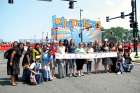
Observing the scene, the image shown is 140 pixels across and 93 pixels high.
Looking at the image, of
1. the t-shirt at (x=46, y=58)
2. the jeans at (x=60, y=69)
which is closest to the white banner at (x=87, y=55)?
the jeans at (x=60, y=69)

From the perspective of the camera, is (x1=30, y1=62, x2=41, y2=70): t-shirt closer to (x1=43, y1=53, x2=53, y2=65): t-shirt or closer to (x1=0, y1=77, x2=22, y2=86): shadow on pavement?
(x1=43, y1=53, x2=53, y2=65): t-shirt

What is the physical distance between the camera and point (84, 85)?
1459cm

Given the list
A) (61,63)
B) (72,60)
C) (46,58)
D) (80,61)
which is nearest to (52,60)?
(46,58)

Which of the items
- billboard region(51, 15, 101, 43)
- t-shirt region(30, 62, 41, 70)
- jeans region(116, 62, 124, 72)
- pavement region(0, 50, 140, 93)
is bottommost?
pavement region(0, 50, 140, 93)

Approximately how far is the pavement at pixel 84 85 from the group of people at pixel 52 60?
18.1 inches

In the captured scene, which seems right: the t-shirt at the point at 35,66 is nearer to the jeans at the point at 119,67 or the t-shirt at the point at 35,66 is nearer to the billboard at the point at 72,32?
the jeans at the point at 119,67

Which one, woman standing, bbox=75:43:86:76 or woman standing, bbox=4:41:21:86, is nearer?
woman standing, bbox=4:41:21:86

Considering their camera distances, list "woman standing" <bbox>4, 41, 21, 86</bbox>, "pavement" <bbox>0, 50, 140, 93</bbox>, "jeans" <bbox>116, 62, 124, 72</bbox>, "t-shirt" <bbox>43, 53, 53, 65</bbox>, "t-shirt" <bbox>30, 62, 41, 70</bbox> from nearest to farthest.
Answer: "pavement" <bbox>0, 50, 140, 93</bbox>, "woman standing" <bbox>4, 41, 21, 86</bbox>, "t-shirt" <bbox>30, 62, 41, 70</bbox>, "t-shirt" <bbox>43, 53, 53, 65</bbox>, "jeans" <bbox>116, 62, 124, 72</bbox>

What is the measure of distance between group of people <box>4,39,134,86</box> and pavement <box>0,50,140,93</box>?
459mm

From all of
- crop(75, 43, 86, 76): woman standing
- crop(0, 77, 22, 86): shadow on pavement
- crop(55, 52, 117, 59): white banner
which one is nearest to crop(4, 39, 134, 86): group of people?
crop(75, 43, 86, 76): woman standing

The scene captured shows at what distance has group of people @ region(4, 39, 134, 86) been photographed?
14664mm

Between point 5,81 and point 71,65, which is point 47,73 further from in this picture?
point 71,65

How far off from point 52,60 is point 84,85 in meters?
2.54

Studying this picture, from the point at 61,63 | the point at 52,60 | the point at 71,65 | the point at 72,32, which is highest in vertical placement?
the point at 72,32
